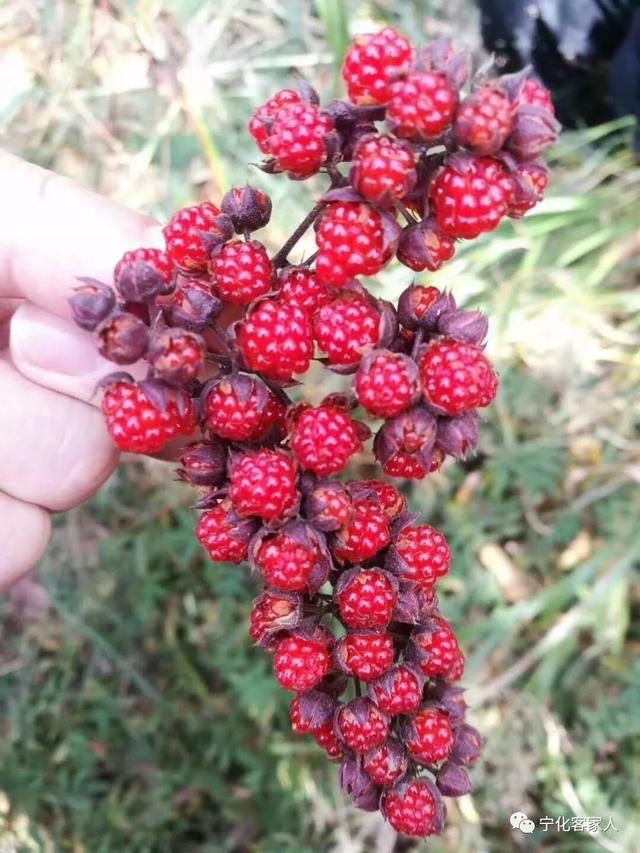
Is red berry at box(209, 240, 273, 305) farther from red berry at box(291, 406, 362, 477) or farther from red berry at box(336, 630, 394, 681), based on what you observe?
red berry at box(336, 630, 394, 681)

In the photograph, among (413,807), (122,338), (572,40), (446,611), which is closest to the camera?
(122,338)

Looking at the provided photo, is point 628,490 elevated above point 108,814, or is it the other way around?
point 628,490

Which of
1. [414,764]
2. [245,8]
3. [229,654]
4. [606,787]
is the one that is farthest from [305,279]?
[245,8]

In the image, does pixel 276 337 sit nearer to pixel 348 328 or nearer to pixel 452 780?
pixel 348 328

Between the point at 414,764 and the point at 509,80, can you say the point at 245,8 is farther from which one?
the point at 414,764

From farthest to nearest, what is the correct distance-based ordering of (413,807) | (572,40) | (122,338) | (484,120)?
(572,40) < (413,807) < (122,338) < (484,120)

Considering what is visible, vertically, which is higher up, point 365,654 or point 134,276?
point 134,276

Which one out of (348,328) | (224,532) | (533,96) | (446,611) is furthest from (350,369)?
(446,611)
